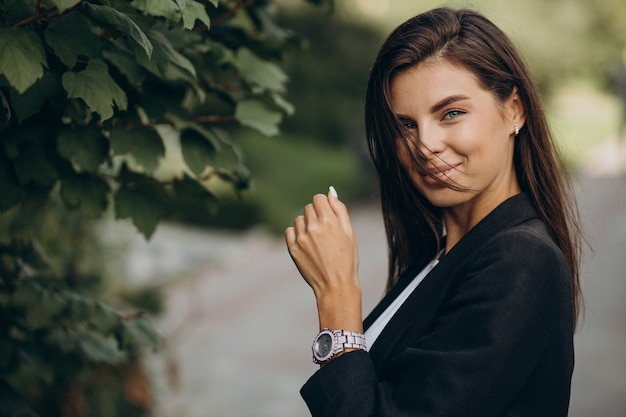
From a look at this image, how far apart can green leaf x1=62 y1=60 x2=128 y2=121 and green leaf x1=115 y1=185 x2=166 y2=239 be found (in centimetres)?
53

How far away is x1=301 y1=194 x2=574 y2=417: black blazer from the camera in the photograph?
1522mm

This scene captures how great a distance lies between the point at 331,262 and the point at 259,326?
6.47 meters

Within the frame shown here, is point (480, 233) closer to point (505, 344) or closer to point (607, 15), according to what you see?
point (505, 344)

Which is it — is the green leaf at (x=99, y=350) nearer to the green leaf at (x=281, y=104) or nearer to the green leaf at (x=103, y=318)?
the green leaf at (x=103, y=318)

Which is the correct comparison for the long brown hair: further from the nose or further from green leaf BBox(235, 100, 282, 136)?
green leaf BBox(235, 100, 282, 136)

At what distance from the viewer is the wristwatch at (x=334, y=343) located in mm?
1705

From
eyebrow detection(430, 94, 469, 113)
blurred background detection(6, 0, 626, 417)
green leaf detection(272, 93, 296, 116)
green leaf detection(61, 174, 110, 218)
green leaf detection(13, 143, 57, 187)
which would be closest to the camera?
eyebrow detection(430, 94, 469, 113)

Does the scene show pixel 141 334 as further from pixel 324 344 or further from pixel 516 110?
pixel 516 110

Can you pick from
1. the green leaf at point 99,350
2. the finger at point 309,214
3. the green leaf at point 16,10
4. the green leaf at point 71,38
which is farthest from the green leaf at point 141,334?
the green leaf at point 16,10

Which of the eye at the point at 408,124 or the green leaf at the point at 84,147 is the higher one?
the eye at the point at 408,124

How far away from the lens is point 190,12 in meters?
1.64

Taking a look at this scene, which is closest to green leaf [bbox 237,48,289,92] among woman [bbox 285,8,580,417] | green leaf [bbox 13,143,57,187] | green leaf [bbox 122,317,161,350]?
woman [bbox 285,8,580,417]

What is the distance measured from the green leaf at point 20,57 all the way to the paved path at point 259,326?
278 centimetres

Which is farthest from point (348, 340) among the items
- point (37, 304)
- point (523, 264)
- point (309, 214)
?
point (37, 304)
